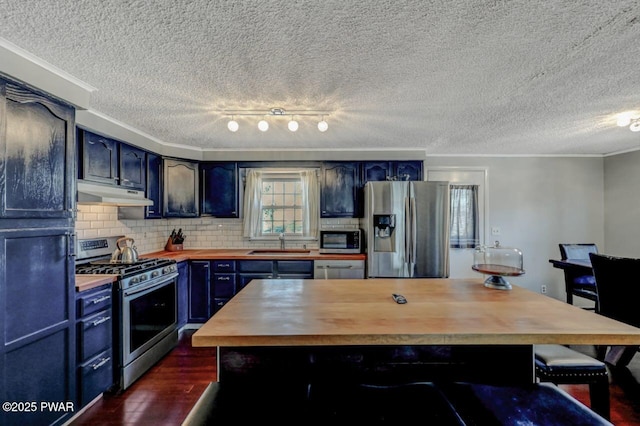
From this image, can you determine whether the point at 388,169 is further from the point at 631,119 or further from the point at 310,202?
the point at 631,119

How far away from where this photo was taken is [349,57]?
5.28 feet

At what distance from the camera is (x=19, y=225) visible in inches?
60.7

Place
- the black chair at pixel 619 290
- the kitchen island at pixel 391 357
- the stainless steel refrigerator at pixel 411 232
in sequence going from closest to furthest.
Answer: the kitchen island at pixel 391 357, the black chair at pixel 619 290, the stainless steel refrigerator at pixel 411 232

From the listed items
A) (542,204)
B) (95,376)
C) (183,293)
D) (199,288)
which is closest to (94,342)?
(95,376)

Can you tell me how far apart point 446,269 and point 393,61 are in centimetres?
255

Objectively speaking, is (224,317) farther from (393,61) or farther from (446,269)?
(446,269)

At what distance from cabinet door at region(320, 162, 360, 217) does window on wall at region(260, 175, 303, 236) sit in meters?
0.48

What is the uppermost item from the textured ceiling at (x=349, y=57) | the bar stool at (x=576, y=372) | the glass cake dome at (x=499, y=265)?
the textured ceiling at (x=349, y=57)

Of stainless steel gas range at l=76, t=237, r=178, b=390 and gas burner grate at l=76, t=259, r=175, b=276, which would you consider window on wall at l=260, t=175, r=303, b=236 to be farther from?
gas burner grate at l=76, t=259, r=175, b=276

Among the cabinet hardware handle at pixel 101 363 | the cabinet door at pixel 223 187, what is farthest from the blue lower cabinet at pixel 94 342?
the cabinet door at pixel 223 187

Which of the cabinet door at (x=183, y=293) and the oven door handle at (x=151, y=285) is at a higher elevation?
the oven door handle at (x=151, y=285)

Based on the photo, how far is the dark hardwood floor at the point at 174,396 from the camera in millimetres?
1889

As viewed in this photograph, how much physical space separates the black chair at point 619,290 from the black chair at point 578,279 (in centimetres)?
70

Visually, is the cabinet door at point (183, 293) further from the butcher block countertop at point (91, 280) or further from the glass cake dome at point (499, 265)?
the glass cake dome at point (499, 265)
